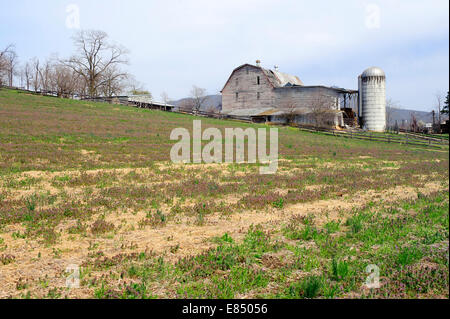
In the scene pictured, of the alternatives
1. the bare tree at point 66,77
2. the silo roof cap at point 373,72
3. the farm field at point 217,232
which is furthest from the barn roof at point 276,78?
the farm field at point 217,232

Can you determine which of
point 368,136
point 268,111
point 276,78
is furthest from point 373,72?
point 368,136

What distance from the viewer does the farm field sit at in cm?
538

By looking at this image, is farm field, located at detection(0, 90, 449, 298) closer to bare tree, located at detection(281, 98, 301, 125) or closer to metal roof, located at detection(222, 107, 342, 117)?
bare tree, located at detection(281, 98, 301, 125)

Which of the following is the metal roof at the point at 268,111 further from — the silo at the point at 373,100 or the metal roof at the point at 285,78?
the metal roof at the point at 285,78

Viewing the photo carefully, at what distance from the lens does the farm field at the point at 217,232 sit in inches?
212

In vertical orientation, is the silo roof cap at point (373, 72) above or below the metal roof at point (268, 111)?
above

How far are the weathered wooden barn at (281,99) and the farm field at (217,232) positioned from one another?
159 ft

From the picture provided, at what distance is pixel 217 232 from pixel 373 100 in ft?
210

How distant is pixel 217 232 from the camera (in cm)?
848

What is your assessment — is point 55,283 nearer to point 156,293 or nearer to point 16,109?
point 156,293

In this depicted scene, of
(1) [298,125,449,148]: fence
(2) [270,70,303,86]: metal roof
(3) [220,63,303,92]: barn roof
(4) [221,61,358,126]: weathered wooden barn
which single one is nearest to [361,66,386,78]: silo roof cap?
(4) [221,61,358,126]: weathered wooden barn

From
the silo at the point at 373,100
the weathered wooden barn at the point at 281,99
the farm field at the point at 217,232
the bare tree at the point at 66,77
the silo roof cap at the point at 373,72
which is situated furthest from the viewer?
the bare tree at the point at 66,77

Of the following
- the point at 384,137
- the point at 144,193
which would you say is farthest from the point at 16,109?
the point at 384,137

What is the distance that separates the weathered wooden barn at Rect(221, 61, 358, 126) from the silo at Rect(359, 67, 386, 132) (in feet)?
10.9
